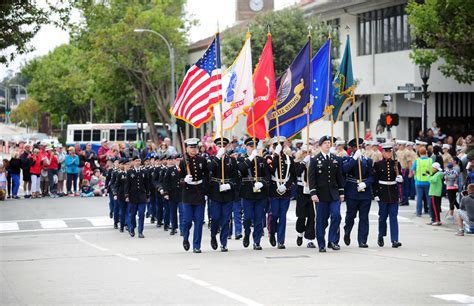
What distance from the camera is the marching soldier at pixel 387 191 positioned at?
1848 centimetres

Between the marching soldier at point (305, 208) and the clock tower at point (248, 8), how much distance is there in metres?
68.0

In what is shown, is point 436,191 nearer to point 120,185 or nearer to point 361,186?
point 361,186

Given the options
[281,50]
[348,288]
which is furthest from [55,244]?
[281,50]

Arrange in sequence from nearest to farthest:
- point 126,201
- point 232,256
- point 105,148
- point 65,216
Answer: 1. point 232,256
2. point 126,201
3. point 65,216
4. point 105,148

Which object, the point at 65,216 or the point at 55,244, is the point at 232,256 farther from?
the point at 65,216

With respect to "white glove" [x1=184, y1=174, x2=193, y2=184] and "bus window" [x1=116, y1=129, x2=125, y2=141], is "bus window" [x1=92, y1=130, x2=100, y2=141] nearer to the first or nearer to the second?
"bus window" [x1=116, y1=129, x2=125, y2=141]

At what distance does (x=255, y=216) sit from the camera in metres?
18.5

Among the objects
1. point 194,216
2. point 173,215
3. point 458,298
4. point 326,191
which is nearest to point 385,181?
point 326,191

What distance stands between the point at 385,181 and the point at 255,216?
2539 mm

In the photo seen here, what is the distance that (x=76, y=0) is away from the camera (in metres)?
28.6

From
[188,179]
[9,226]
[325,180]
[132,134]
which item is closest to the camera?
[325,180]

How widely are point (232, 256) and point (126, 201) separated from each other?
5.95 m

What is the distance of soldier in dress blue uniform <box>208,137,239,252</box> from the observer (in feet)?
59.4

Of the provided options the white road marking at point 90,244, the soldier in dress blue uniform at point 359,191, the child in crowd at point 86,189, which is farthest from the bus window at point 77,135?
the soldier in dress blue uniform at point 359,191
